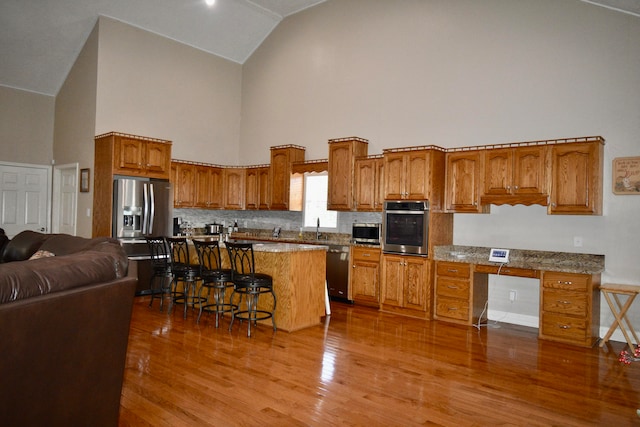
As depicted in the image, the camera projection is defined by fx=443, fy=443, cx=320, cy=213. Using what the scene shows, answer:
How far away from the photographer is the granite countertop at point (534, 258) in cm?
501

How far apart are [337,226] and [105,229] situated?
3695 mm

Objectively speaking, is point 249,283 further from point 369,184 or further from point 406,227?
point 369,184

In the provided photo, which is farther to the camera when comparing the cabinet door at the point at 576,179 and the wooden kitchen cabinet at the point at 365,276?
the wooden kitchen cabinet at the point at 365,276

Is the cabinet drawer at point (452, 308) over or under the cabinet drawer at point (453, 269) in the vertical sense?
under

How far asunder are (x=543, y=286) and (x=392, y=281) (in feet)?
6.28

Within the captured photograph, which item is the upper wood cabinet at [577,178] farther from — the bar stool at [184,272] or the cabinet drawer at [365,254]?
the bar stool at [184,272]

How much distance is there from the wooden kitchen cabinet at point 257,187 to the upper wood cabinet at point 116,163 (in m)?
1.75

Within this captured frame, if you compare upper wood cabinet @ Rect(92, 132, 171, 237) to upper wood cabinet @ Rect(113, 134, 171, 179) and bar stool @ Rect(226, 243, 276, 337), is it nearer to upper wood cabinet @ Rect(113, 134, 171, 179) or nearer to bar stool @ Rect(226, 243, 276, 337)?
upper wood cabinet @ Rect(113, 134, 171, 179)

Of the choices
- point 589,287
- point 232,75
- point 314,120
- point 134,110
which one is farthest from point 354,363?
point 232,75

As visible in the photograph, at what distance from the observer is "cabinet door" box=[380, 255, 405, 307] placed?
6086 millimetres

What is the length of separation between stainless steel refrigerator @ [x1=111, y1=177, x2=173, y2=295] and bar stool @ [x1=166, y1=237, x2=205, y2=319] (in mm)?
860

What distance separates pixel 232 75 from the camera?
9227 mm

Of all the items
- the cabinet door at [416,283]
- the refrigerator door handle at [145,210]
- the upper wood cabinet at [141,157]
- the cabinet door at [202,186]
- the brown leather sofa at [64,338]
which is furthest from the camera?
the cabinet door at [202,186]

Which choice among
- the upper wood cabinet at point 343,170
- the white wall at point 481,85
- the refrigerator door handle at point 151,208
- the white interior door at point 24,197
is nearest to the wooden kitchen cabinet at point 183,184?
the refrigerator door handle at point 151,208
